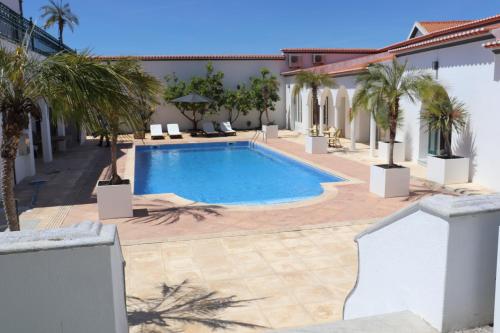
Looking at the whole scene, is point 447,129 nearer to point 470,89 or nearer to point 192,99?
point 470,89

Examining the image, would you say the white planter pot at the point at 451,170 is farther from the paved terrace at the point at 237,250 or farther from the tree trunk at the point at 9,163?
the tree trunk at the point at 9,163

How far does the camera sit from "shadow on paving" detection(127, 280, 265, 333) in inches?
217

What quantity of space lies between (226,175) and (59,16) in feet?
86.6

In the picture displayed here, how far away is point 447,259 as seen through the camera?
3.12 metres

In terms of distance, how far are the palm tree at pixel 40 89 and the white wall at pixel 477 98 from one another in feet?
35.8

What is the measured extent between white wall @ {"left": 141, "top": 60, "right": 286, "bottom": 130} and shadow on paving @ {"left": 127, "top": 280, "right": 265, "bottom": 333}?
87.0ft

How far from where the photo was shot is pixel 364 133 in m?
24.6

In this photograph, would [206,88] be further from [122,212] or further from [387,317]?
[387,317]

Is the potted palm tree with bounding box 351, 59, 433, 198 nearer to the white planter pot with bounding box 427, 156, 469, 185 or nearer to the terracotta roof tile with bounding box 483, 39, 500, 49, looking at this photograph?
the terracotta roof tile with bounding box 483, 39, 500, 49

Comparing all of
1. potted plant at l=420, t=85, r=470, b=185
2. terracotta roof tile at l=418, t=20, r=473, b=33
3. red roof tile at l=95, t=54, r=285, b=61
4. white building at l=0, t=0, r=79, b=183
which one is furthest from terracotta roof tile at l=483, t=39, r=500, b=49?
red roof tile at l=95, t=54, r=285, b=61

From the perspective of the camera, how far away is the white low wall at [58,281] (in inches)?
111

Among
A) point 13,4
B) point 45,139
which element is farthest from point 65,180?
point 13,4

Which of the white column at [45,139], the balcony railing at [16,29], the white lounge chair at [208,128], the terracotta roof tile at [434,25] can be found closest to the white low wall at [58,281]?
the balcony railing at [16,29]

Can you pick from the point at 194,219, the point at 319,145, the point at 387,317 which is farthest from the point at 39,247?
the point at 319,145
